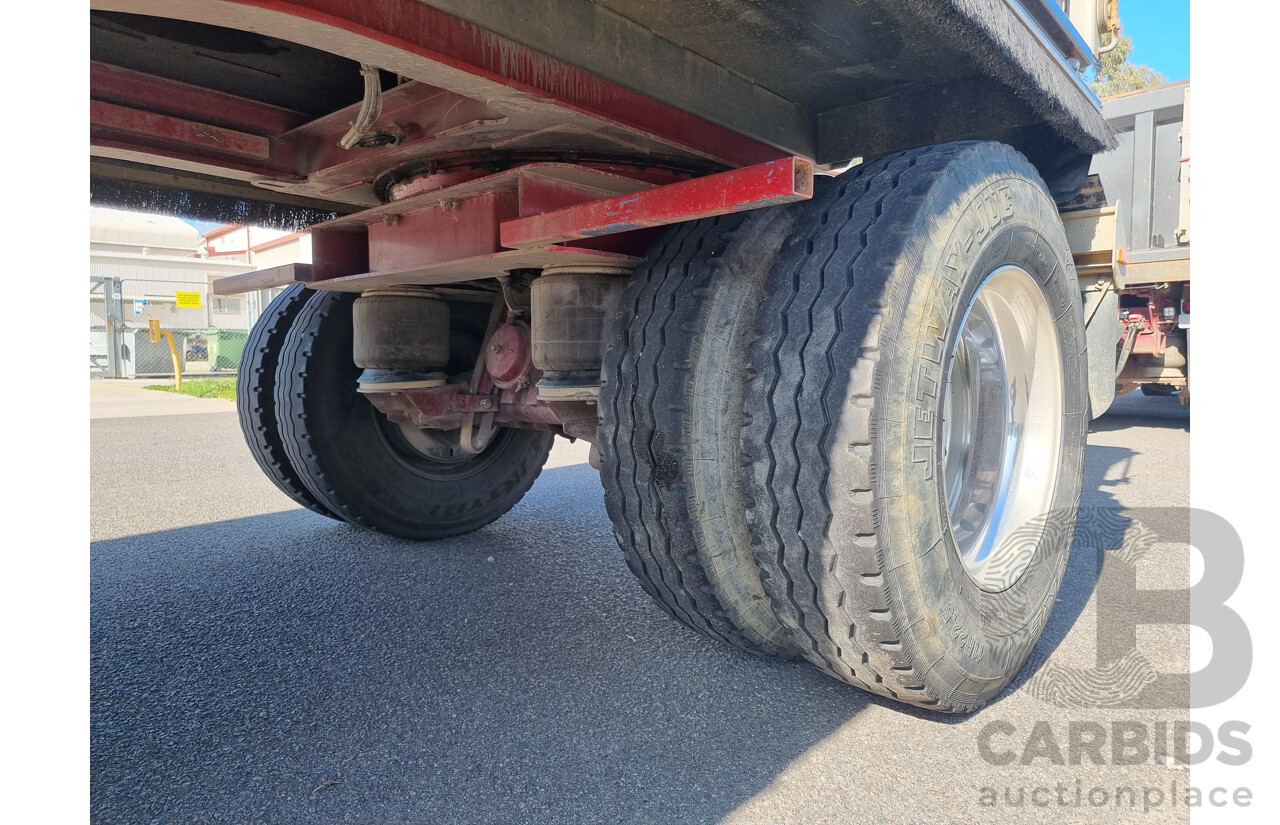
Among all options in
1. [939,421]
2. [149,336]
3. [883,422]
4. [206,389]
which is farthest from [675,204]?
[149,336]

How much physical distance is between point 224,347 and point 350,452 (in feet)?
59.8

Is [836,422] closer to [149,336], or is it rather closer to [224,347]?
[149,336]

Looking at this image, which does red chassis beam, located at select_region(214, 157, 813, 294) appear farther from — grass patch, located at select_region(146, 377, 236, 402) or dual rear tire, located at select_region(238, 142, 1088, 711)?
grass patch, located at select_region(146, 377, 236, 402)

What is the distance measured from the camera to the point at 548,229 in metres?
1.90

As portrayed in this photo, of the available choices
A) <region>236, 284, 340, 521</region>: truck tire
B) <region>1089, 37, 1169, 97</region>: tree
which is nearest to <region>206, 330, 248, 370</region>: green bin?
<region>236, 284, 340, 521</region>: truck tire

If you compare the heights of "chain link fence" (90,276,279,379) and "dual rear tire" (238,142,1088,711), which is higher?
"chain link fence" (90,276,279,379)

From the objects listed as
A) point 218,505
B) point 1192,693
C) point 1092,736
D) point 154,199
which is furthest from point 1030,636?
point 218,505

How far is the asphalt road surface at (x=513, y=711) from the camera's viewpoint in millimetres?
1690

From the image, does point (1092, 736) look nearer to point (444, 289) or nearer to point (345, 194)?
point (444, 289)

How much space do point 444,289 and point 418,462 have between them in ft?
3.36

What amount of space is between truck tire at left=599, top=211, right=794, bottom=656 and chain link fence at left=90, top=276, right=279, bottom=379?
13.9 meters

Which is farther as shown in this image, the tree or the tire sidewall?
the tree

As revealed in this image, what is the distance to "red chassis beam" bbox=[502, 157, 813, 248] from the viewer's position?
1.50m

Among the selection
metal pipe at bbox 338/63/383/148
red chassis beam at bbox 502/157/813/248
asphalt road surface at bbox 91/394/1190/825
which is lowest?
asphalt road surface at bbox 91/394/1190/825
